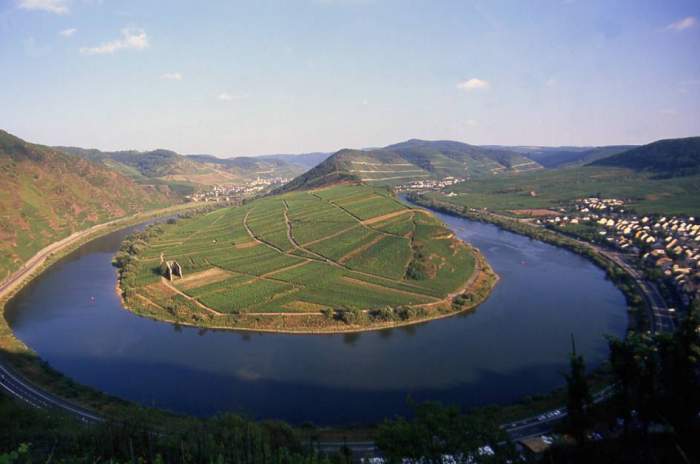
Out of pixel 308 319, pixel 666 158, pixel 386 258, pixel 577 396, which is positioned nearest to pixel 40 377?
pixel 308 319

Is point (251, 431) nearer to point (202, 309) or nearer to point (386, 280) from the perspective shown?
point (202, 309)

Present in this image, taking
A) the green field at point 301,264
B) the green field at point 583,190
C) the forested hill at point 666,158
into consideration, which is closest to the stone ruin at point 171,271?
the green field at point 301,264

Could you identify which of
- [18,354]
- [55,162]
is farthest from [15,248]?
[55,162]

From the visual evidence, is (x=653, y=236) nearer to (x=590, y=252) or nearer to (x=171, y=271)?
(x=590, y=252)

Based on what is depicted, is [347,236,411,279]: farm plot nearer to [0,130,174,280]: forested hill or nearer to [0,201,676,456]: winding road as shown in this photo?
[0,201,676,456]: winding road

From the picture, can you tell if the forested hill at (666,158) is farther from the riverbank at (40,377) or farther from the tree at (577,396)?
the riverbank at (40,377)
